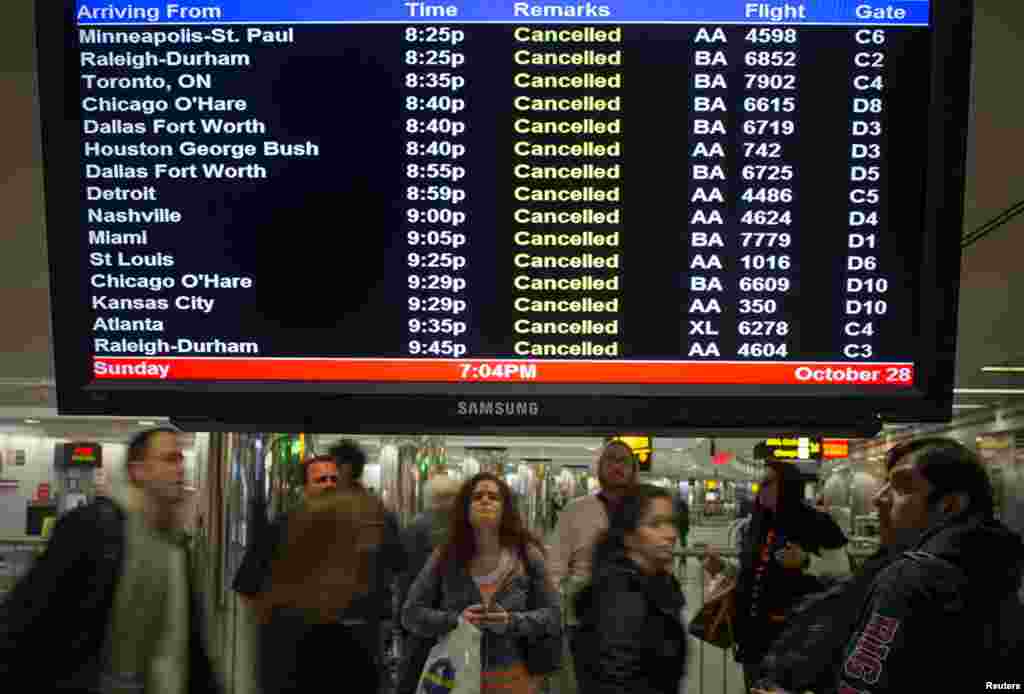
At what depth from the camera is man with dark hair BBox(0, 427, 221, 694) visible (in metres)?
3.21

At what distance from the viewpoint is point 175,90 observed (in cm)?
352

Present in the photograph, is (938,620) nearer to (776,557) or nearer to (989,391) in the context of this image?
(776,557)

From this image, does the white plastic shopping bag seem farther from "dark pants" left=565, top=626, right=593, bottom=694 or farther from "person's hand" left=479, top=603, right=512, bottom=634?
"dark pants" left=565, top=626, right=593, bottom=694

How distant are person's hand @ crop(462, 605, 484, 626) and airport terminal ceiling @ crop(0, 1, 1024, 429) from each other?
118 inches

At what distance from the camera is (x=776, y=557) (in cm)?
612

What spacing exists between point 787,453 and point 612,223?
12147 millimetres

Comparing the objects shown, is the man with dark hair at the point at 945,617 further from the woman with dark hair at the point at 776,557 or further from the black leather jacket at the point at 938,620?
the woman with dark hair at the point at 776,557

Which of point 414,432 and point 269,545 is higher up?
Answer: point 414,432

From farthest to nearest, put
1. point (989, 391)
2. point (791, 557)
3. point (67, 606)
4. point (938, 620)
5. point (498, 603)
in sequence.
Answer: point (989, 391) → point (791, 557) → point (498, 603) → point (67, 606) → point (938, 620)

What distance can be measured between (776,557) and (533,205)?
337cm

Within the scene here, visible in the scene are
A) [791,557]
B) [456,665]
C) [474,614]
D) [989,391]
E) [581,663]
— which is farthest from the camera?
[989,391]

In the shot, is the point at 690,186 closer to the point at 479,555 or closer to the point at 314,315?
the point at 314,315

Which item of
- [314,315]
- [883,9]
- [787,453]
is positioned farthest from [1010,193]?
[787,453]

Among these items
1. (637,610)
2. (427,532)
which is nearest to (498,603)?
(637,610)
